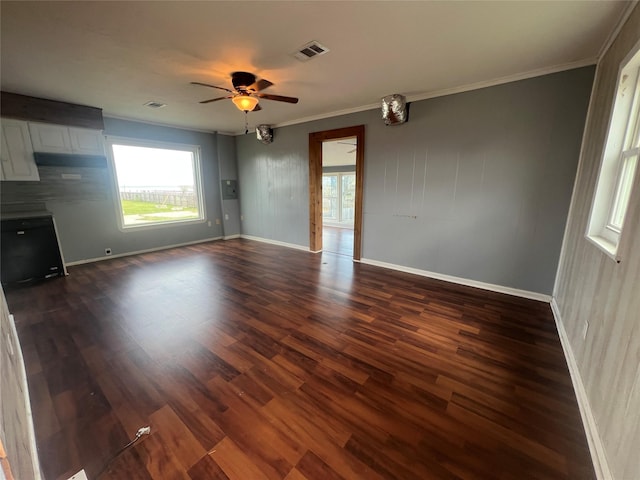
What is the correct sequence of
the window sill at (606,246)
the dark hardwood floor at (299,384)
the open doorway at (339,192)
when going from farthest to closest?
the open doorway at (339,192)
the window sill at (606,246)
the dark hardwood floor at (299,384)

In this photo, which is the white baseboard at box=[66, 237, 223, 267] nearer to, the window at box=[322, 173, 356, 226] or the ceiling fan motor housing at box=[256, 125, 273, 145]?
the ceiling fan motor housing at box=[256, 125, 273, 145]

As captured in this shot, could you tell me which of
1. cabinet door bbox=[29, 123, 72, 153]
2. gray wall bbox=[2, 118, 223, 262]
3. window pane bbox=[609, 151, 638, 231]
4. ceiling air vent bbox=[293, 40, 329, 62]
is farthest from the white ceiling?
gray wall bbox=[2, 118, 223, 262]

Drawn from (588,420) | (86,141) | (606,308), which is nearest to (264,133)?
(86,141)

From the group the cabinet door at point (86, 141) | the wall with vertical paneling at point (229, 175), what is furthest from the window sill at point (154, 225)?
the cabinet door at point (86, 141)

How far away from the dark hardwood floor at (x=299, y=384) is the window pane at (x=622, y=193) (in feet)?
3.68

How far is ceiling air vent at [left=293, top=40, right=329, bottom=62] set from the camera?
221 cm

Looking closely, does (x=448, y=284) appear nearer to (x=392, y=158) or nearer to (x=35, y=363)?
(x=392, y=158)

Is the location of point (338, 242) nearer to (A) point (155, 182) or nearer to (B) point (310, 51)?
(A) point (155, 182)

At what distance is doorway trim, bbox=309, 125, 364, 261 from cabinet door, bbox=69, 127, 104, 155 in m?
3.60

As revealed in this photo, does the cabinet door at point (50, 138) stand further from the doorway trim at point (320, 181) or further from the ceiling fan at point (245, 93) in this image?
the doorway trim at point (320, 181)

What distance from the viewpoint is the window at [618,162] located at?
1.71 metres

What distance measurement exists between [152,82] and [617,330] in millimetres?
4595

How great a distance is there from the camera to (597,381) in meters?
1.46

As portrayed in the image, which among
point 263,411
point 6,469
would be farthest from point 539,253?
point 6,469
